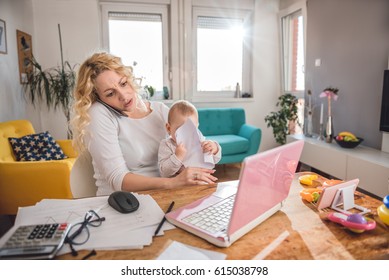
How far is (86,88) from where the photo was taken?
1.06 m

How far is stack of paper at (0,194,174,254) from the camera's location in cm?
60

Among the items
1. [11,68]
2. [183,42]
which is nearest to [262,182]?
[11,68]

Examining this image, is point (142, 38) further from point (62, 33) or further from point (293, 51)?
point (293, 51)

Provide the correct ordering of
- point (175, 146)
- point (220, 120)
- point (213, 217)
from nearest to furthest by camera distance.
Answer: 1. point (213, 217)
2. point (175, 146)
3. point (220, 120)

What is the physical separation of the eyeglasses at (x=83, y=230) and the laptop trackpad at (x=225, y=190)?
340mm

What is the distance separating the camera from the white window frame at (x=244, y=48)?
4008 millimetres

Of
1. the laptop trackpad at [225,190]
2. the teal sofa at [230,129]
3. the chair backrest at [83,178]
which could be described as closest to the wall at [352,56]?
the teal sofa at [230,129]

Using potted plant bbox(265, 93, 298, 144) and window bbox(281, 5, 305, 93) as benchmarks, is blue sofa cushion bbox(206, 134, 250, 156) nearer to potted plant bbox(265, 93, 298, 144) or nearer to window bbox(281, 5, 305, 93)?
potted plant bbox(265, 93, 298, 144)

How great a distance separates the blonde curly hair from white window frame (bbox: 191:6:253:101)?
304 centimetres

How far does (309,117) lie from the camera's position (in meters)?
3.33

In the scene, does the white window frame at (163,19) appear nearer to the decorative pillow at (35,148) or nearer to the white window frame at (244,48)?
the white window frame at (244,48)

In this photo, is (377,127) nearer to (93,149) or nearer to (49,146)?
(93,149)

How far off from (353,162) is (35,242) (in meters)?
2.46
